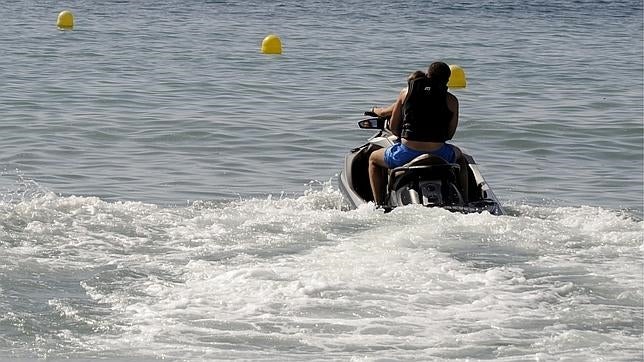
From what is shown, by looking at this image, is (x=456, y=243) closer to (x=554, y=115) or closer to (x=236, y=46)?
(x=554, y=115)

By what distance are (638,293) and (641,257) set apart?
2.97ft

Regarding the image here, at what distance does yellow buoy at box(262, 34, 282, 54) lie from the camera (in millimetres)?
23953

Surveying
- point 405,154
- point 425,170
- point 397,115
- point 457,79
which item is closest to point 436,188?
point 425,170

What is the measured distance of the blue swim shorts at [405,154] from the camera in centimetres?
1052

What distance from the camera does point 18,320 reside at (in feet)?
24.0

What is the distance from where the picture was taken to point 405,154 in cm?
1055

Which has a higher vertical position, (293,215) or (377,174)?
(377,174)

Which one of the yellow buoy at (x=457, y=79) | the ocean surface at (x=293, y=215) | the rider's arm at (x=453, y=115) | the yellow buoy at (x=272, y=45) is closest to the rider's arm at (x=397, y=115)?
the rider's arm at (x=453, y=115)

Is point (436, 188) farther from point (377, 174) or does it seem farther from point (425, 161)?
point (377, 174)

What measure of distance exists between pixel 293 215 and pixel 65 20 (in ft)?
62.4

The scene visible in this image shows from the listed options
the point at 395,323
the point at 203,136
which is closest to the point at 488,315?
the point at 395,323

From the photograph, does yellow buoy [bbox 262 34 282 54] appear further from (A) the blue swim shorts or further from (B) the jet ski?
(A) the blue swim shorts

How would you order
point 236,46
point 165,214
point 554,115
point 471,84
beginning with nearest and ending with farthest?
point 165,214
point 554,115
point 471,84
point 236,46

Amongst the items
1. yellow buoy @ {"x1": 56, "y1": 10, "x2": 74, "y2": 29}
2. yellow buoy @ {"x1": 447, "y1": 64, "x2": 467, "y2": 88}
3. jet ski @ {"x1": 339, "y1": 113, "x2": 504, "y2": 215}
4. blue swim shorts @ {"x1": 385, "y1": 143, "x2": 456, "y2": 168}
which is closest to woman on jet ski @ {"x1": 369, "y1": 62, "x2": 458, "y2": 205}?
blue swim shorts @ {"x1": 385, "y1": 143, "x2": 456, "y2": 168}
